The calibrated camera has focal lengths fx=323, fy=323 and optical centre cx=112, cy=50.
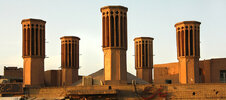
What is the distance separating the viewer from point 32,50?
189ft

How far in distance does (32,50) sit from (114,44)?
16.3 metres

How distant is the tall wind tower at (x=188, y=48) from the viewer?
58.4 metres

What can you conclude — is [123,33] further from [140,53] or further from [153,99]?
[140,53]

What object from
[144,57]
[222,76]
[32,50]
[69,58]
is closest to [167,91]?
[222,76]

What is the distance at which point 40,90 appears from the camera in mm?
50156

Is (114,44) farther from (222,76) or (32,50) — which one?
(222,76)

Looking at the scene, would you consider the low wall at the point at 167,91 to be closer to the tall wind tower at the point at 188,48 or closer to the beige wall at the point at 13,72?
the tall wind tower at the point at 188,48

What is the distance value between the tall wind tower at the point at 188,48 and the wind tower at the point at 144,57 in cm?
1517

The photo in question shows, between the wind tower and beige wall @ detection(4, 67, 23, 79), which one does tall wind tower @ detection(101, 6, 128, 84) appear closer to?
the wind tower

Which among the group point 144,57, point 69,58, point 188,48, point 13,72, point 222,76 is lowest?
point 222,76

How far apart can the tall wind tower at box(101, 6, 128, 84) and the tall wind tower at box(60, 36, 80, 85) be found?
20999 millimetres

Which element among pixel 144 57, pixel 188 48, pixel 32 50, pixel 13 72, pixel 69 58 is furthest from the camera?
pixel 13 72

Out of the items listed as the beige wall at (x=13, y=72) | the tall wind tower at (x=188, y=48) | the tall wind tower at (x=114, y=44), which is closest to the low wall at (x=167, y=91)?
the tall wind tower at (x=114, y=44)

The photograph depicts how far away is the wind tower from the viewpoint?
A: 75000 mm
